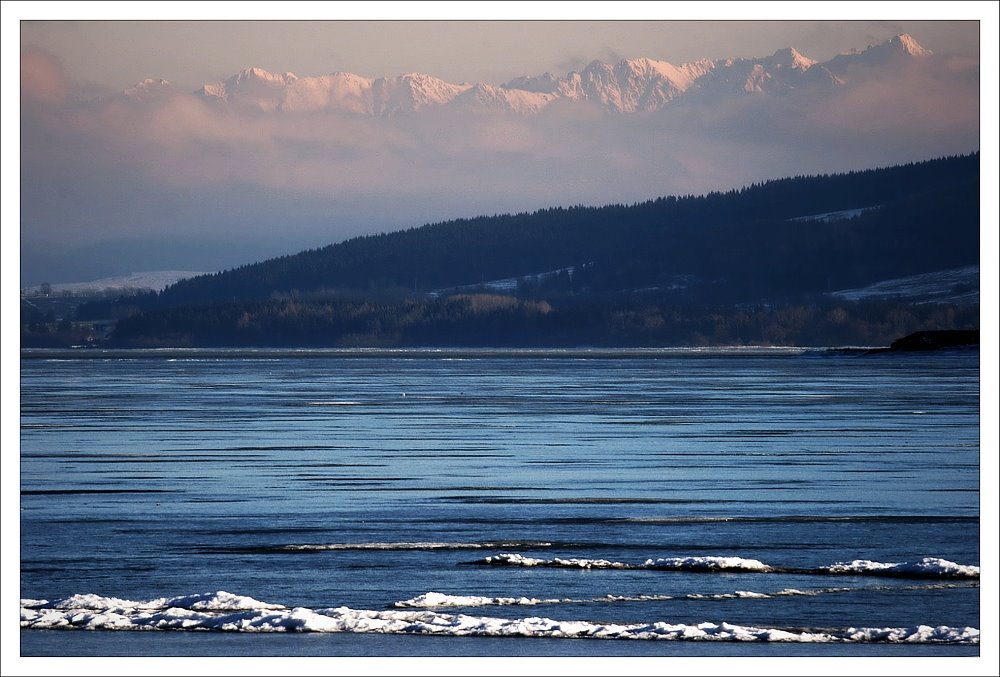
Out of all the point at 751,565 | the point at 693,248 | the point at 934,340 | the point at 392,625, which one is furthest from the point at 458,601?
the point at 693,248

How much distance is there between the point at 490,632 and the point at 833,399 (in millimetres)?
32208

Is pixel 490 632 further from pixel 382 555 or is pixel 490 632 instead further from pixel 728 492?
pixel 728 492

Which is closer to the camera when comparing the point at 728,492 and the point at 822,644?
the point at 822,644

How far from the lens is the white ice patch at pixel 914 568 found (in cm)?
1337

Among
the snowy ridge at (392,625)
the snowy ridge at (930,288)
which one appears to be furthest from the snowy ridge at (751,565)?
the snowy ridge at (930,288)

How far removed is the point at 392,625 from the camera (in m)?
11.7

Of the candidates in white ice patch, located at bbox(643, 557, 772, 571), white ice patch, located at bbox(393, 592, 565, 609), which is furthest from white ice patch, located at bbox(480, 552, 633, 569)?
white ice patch, located at bbox(393, 592, 565, 609)

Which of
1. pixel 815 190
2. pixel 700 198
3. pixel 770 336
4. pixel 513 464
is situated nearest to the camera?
pixel 513 464

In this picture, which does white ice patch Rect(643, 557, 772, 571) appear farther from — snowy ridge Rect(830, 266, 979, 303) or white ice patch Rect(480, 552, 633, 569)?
snowy ridge Rect(830, 266, 979, 303)

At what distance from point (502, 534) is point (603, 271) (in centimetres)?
16528

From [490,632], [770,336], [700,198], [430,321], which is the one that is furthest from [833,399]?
[700,198]

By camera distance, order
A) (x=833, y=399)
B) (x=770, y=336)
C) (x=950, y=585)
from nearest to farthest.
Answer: (x=950, y=585) → (x=833, y=399) → (x=770, y=336)

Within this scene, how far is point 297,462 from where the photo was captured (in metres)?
22.7

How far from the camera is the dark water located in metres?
11.5
